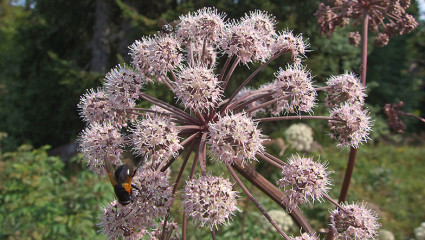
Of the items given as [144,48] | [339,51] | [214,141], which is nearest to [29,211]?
[144,48]

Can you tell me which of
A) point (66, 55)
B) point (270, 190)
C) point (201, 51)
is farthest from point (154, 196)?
point (66, 55)

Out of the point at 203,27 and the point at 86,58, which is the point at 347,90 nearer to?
the point at 203,27

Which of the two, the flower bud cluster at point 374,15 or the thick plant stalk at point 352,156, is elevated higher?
the flower bud cluster at point 374,15

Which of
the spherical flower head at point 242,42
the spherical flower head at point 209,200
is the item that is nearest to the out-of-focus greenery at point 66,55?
the spherical flower head at point 242,42

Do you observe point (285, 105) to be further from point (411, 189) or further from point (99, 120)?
point (411, 189)

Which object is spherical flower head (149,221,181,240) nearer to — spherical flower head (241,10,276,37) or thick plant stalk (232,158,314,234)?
thick plant stalk (232,158,314,234)

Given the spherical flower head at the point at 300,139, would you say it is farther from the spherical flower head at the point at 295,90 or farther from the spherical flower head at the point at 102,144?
the spherical flower head at the point at 102,144
